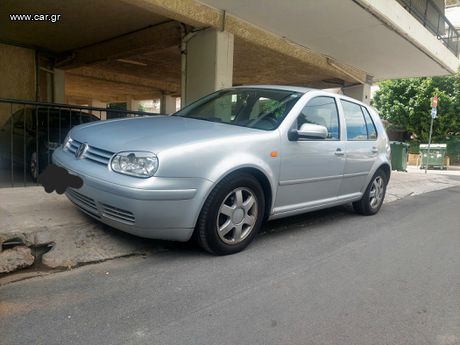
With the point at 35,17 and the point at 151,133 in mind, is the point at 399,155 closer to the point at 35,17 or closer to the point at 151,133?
the point at 35,17

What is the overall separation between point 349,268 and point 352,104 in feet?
8.35

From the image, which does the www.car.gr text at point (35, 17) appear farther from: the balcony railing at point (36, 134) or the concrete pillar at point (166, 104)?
the concrete pillar at point (166, 104)

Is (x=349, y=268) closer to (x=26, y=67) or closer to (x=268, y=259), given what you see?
(x=268, y=259)

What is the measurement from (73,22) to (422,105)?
2015 cm

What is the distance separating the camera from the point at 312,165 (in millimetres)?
4289

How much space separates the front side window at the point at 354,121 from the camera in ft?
16.6

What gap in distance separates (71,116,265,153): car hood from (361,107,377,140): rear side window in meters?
2.37

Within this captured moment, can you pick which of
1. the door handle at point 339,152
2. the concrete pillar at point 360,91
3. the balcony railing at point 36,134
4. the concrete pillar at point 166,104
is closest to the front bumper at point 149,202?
the door handle at point 339,152

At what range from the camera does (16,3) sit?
7.85 metres

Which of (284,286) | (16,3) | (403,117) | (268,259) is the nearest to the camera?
(284,286)

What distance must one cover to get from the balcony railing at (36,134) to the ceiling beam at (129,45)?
217cm

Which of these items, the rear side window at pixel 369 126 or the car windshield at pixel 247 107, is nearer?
the car windshield at pixel 247 107

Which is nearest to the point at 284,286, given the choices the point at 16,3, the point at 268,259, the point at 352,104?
the point at 268,259

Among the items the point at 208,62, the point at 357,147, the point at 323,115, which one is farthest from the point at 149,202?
the point at 208,62
